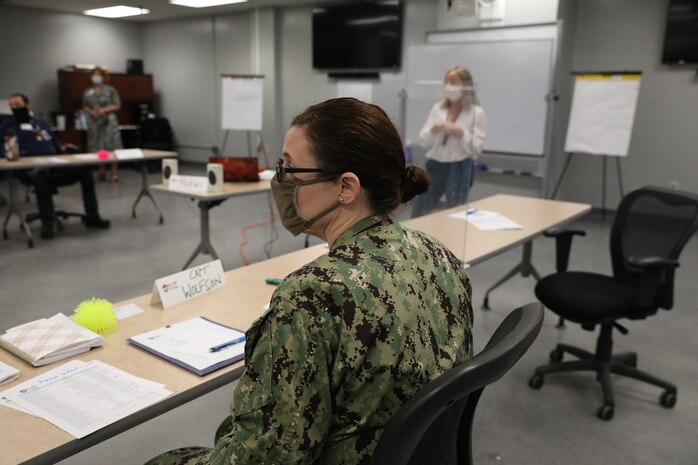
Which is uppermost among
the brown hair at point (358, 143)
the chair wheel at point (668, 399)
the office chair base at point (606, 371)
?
the brown hair at point (358, 143)

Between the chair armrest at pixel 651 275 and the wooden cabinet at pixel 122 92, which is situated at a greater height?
the wooden cabinet at pixel 122 92

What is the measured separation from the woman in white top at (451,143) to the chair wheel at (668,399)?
1282mm

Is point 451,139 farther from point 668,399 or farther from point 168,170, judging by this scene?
point 168,170

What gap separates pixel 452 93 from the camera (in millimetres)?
2713

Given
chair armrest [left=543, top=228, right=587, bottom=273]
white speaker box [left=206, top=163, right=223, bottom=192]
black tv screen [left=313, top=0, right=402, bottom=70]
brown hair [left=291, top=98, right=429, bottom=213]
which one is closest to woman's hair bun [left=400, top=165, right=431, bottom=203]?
brown hair [left=291, top=98, right=429, bottom=213]

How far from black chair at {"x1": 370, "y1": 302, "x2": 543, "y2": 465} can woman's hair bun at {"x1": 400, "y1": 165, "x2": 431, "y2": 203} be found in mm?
318

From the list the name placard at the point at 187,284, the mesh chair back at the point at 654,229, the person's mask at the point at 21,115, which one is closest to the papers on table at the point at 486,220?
the mesh chair back at the point at 654,229

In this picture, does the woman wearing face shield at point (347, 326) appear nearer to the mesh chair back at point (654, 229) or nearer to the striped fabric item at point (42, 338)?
the striped fabric item at point (42, 338)

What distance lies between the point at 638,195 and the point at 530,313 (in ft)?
6.57

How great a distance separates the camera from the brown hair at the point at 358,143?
37.3 inches

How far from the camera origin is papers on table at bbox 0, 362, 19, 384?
49.2 inches

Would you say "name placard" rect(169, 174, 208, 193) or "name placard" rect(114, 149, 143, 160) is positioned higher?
"name placard" rect(114, 149, 143, 160)

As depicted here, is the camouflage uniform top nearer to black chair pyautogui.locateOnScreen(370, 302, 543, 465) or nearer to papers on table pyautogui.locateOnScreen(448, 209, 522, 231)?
black chair pyautogui.locateOnScreen(370, 302, 543, 465)

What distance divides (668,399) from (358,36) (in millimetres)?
6426
